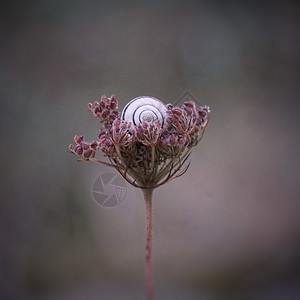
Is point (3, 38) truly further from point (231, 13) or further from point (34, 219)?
point (231, 13)

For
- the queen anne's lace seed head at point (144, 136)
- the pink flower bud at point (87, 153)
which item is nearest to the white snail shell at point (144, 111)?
the queen anne's lace seed head at point (144, 136)

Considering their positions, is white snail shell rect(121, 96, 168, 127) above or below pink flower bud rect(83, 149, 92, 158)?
above

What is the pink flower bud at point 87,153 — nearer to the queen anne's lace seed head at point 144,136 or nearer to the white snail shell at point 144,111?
the queen anne's lace seed head at point 144,136

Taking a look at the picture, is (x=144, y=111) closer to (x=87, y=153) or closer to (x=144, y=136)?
(x=144, y=136)

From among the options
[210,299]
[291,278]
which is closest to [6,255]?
[210,299]

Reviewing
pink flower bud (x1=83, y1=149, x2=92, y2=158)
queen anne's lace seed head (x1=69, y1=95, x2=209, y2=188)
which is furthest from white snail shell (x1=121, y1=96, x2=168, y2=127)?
pink flower bud (x1=83, y1=149, x2=92, y2=158)

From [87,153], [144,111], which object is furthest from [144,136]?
[87,153]

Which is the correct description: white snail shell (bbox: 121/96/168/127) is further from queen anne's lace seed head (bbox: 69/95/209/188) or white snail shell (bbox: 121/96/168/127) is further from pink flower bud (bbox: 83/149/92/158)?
pink flower bud (bbox: 83/149/92/158)
